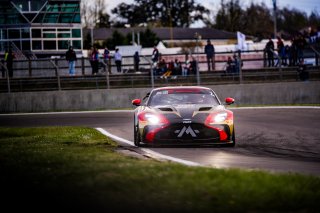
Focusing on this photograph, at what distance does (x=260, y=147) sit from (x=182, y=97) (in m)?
2.16

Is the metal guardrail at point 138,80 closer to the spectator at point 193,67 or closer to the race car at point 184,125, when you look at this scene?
the spectator at point 193,67

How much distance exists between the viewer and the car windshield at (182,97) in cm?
1467

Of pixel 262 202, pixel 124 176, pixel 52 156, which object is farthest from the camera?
pixel 52 156

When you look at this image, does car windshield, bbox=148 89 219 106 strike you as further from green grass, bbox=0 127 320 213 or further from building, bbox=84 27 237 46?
building, bbox=84 27 237 46

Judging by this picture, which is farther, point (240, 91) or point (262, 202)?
point (240, 91)

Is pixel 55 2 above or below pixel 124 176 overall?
above

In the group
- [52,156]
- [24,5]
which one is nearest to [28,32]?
[24,5]

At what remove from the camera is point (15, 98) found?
32.1 m

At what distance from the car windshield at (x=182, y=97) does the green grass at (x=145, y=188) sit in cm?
606

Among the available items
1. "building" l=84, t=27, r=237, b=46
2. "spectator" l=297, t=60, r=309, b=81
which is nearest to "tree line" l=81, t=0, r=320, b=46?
"building" l=84, t=27, r=237, b=46

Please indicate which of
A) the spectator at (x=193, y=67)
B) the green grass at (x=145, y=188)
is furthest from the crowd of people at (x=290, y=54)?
the green grass at (x=145, y=188)

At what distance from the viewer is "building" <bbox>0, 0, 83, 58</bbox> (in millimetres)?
51188

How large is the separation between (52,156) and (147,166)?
1762mm

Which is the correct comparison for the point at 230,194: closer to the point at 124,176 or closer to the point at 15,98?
the point at 124,176
